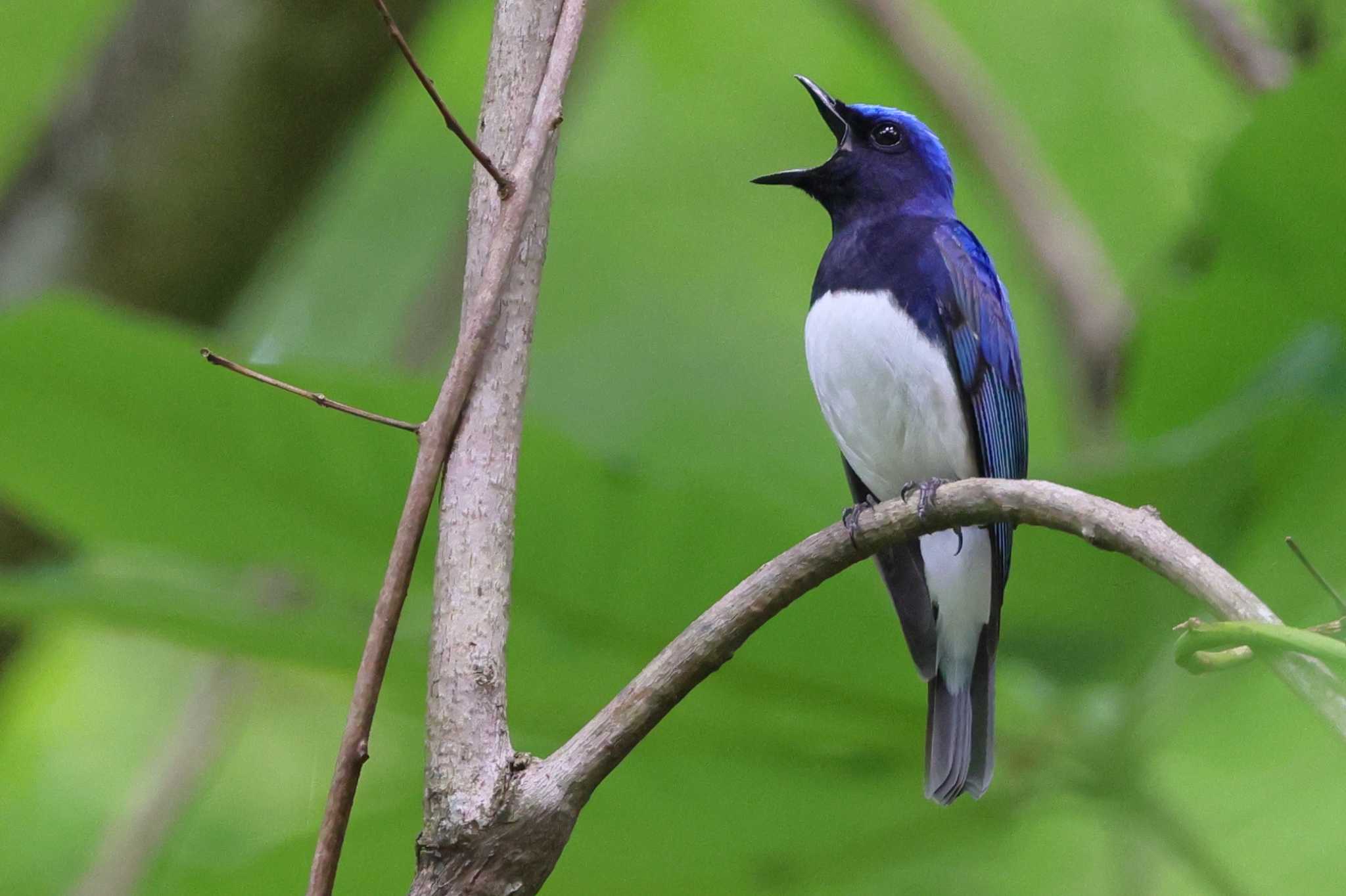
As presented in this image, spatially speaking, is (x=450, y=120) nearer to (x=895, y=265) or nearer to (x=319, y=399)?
(x=319, y=399)

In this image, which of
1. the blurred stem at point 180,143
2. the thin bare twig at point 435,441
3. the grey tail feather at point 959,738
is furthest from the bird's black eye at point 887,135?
the thin bare twig at point 435,441

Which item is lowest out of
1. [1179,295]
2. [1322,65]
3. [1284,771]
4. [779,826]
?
[1284,771]

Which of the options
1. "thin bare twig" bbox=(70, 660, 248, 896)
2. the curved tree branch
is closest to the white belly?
the curved tree branch

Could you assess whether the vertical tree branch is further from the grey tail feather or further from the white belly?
the white belly

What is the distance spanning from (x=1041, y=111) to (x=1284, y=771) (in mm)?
3294

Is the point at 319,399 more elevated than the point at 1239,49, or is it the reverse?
the point at 319,399

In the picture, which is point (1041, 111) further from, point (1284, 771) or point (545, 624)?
point (545, 624)

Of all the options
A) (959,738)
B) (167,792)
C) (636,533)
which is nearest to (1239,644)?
(636,533)

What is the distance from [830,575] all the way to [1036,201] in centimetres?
327

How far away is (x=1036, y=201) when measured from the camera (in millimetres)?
4840

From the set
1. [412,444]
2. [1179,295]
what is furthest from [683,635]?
[1179,295]

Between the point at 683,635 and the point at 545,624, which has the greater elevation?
the point at 683,635

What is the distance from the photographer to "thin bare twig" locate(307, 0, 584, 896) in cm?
157

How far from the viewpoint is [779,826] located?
288 centimetres
